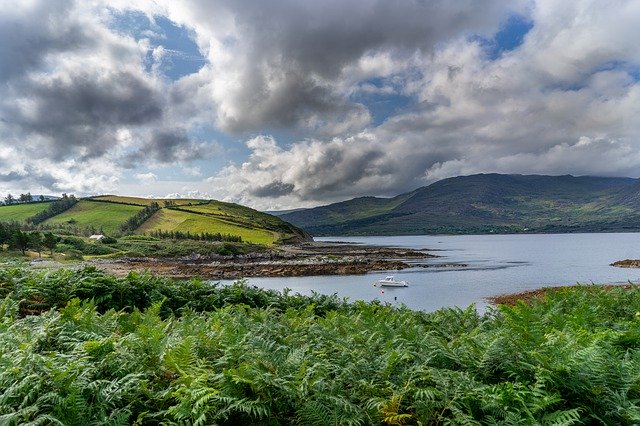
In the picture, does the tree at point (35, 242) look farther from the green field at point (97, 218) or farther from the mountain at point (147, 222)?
the green field at point (97, 218)

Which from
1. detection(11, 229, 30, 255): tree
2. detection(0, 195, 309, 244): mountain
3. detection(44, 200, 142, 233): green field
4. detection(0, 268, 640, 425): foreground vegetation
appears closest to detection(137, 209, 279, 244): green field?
detection(0, 195, 309, 244): mountain

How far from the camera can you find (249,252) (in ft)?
389

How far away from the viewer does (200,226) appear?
169 metres

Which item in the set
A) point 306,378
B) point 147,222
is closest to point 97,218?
point 147,222

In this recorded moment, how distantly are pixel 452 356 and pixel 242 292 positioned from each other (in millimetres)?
9219

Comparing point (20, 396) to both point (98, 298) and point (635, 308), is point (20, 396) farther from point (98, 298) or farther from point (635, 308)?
point (635, 308)

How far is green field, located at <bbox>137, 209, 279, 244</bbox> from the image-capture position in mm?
161625

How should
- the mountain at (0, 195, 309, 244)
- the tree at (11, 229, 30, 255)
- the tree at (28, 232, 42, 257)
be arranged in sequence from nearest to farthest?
the tree at (11, 229, 30, 255), the tree at (28, 232, 42, 257), the mountain at (0, 195, 309, 244)

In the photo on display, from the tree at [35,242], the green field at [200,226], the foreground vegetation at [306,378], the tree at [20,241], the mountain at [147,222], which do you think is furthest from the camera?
the mountain at [147,222]

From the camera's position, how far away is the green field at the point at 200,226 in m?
162

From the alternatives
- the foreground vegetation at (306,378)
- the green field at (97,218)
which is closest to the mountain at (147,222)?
the green field at (97,218)

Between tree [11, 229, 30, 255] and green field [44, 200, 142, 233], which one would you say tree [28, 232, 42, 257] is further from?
green field [44, 200, 142, 233]

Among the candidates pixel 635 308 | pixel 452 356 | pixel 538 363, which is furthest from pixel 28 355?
pixel 635 308

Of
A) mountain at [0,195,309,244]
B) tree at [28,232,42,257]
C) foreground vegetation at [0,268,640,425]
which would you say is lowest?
foreground vegetation at [0,268,640,425]
